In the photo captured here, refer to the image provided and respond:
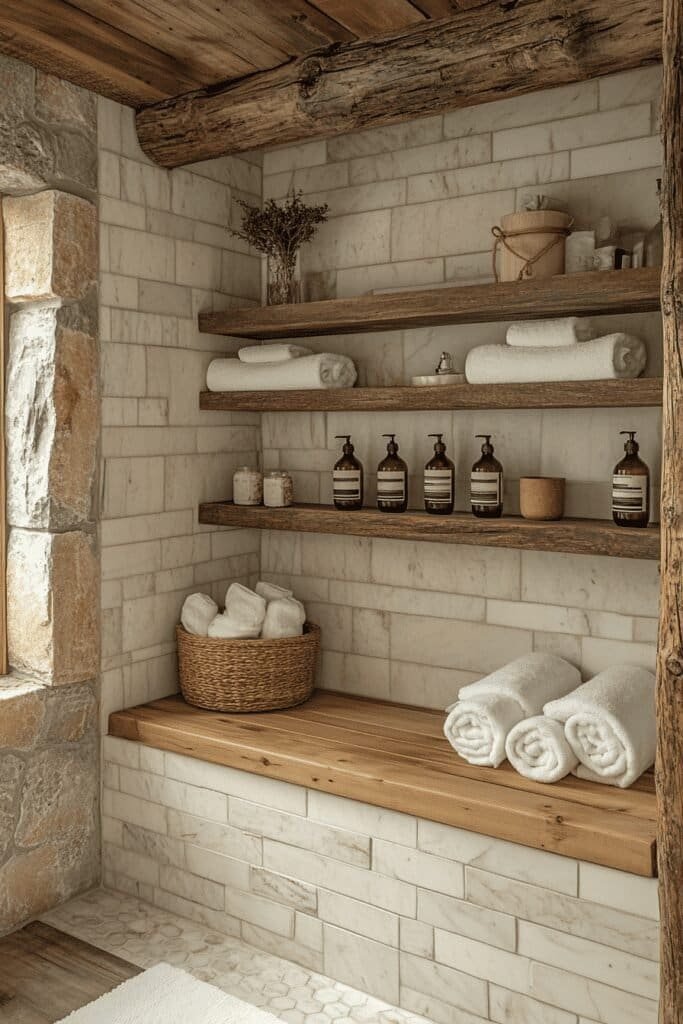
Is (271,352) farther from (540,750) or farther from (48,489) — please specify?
(540,750)

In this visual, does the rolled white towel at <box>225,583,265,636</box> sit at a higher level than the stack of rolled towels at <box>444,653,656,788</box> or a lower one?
higher

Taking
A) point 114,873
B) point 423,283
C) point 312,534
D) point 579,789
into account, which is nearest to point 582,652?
point 579,789

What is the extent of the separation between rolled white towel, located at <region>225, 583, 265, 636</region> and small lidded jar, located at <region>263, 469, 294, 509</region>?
31 centimetres

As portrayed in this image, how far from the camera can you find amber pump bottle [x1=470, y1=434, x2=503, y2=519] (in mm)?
2600

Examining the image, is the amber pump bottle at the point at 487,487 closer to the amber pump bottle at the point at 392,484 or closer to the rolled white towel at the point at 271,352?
the amber pump bottle at the point at 392,484

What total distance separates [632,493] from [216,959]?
1674mm

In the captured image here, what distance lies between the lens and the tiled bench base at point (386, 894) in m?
2.00

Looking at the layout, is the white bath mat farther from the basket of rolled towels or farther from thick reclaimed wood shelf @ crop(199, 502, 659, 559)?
thick reclaimed wood shelf @ crop(199, 502, 659, 559)

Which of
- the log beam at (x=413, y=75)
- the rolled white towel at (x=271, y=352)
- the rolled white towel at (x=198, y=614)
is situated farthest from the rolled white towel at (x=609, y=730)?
the log beam at (x=413, y=75)

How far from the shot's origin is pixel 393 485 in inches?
110

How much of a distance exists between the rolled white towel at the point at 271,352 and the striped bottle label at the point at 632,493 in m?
1.13

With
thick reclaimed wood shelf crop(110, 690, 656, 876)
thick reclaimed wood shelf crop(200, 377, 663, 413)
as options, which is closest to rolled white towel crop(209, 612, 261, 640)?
thick reclaimed wood shelf crop(110, 690, 656, 876)

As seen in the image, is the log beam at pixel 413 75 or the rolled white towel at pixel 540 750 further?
the rolled white towel at pixel 540 750

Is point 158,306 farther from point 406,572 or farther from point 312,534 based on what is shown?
point 406,572
